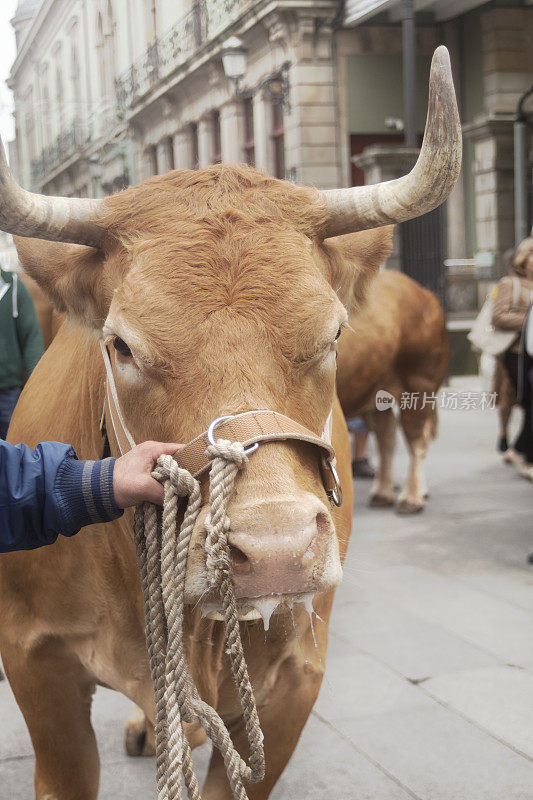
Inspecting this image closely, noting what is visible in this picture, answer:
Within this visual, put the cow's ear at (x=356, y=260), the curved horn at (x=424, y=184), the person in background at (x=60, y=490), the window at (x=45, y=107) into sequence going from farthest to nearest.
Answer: the window at (x=45, y=107)
the cow's ear at (x=356, y=260)
the curved horn at (x=424, y=184)
the person in background at (x=60, y=490)

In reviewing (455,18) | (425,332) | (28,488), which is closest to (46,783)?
(28,488)

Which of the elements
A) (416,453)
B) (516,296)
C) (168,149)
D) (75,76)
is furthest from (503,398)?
(75,76)

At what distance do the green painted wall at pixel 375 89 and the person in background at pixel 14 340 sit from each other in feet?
8.89

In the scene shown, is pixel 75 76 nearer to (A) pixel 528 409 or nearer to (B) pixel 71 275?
(A) pixel 528 409

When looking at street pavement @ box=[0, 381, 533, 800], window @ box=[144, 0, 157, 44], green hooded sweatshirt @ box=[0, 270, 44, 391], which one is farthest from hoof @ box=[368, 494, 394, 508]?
window @ box=[144, 0, 157, 44]

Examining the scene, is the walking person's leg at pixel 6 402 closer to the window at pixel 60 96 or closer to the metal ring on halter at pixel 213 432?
the window at pixel 60 96

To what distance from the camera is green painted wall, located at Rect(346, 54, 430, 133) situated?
6.99 metres

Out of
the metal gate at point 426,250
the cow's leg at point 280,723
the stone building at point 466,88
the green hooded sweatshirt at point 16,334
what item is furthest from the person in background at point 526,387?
the metal gate at point 426,250

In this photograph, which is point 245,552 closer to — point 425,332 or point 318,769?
point 318,769

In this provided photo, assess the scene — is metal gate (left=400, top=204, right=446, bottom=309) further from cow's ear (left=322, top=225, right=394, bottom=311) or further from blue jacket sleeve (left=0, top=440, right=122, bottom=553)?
blue jacket sleeve (left=0, top=440, right=122, bottom=553)

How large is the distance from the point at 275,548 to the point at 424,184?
3.26 ft

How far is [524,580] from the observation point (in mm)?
5418

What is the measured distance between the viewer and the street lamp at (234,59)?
7340 mm

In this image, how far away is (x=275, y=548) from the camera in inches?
59.7
